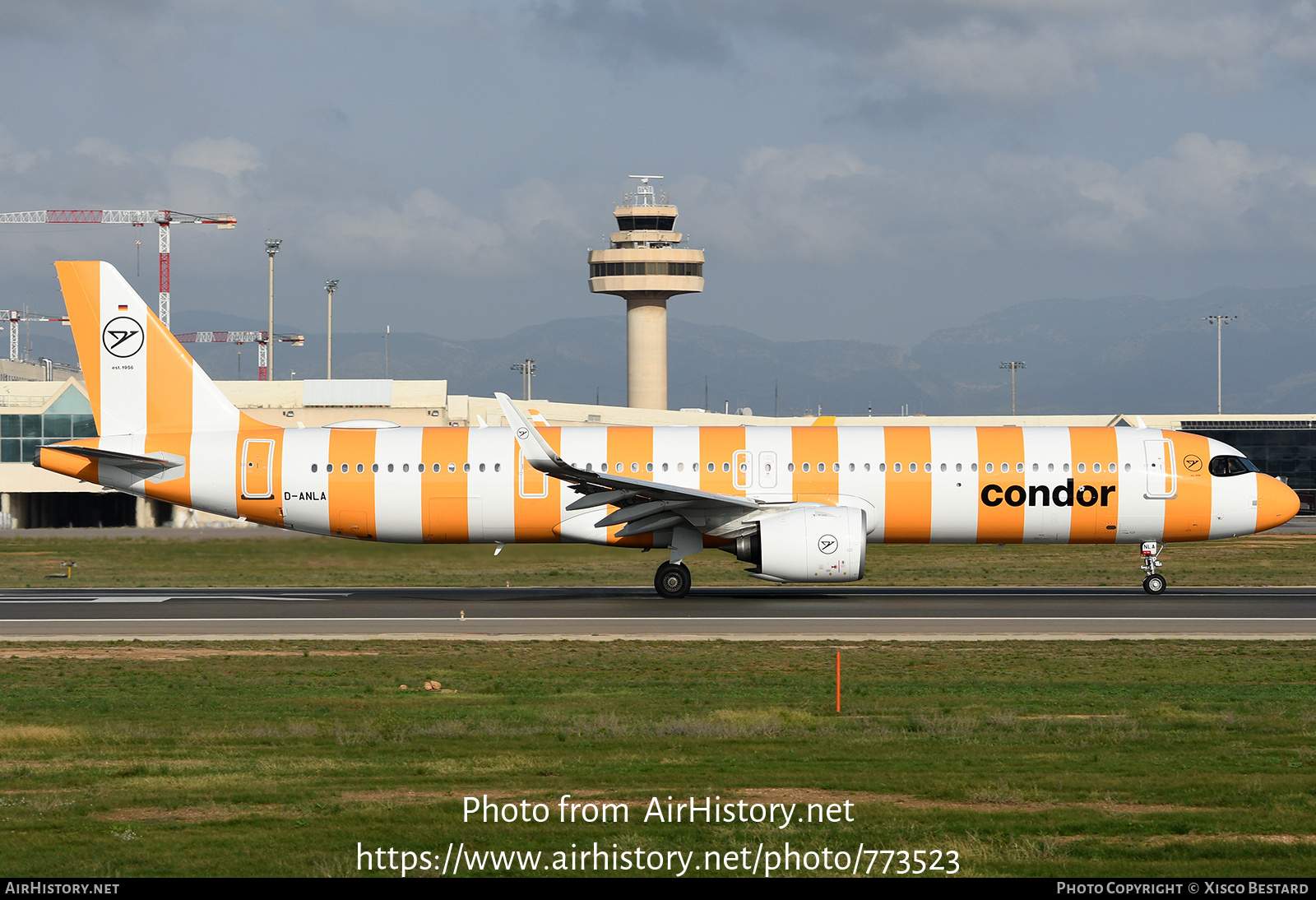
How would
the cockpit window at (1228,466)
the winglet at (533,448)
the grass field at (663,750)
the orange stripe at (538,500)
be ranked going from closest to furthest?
the grass field at (663,750) → the winglet at (533,448) → the orange stripe at (538,500) → the cockpit window at (1228,466)

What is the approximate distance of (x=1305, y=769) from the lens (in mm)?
14273

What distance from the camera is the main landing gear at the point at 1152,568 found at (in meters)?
35.5

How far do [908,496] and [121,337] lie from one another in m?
21.8

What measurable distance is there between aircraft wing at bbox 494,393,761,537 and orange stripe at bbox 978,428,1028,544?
6118 millimetres

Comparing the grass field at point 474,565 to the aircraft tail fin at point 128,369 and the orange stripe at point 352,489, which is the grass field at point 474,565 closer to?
the orange stripe at point 352,489

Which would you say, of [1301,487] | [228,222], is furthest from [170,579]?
[228,222]

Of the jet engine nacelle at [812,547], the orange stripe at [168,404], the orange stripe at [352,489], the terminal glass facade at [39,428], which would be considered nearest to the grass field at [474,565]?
the orange stripe at [352,489]

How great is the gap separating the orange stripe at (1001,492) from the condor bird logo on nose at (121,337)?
23025 mm

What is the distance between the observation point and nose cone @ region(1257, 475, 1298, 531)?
115 ft

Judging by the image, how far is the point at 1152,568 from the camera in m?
35.9

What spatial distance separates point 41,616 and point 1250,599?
29867mm

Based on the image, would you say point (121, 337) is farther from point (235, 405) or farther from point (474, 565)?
point (235, 405)

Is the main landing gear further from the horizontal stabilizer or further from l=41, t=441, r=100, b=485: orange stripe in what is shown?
l=41, t=441, r=100, b=485: orange stripe
